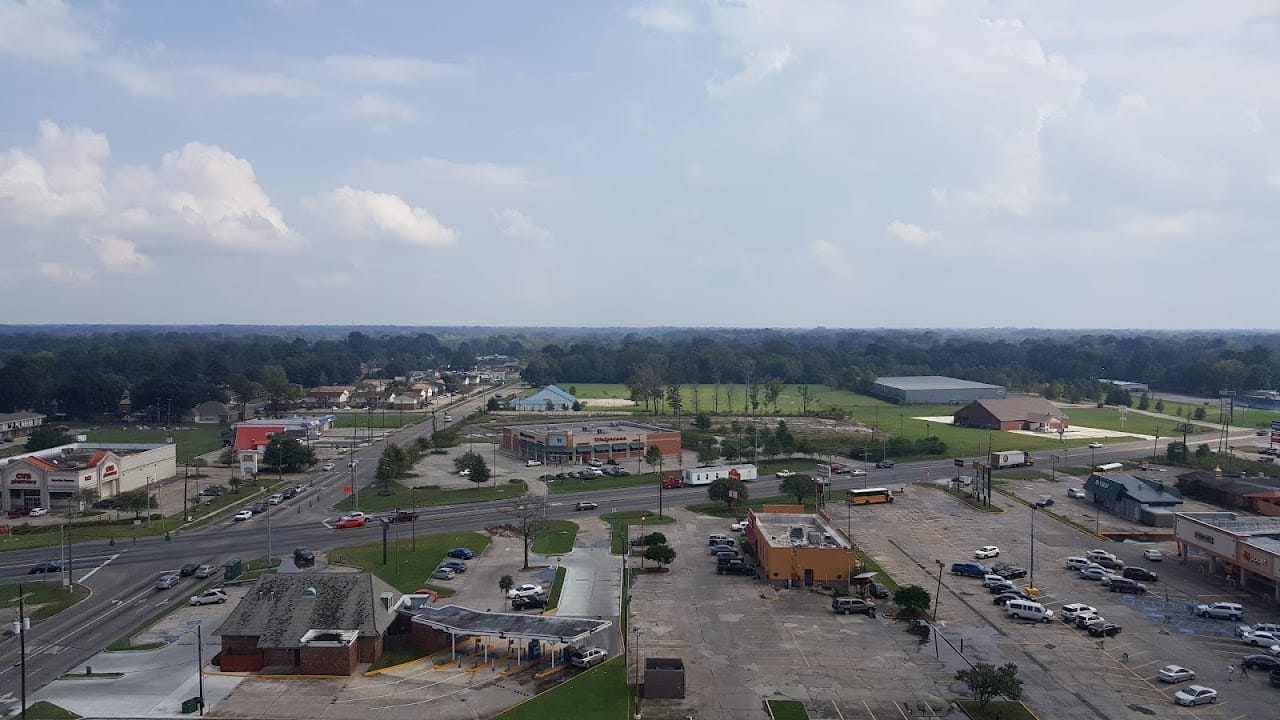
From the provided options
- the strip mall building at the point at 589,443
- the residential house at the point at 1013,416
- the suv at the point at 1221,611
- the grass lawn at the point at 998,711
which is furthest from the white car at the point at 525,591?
the residential house at the point at 1013,416

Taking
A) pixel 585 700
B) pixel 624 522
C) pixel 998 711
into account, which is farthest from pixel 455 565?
pixel 998 711

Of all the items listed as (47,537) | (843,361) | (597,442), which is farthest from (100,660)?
(843,361)

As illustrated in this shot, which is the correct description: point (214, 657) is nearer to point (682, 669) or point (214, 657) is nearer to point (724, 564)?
point (682, 669)

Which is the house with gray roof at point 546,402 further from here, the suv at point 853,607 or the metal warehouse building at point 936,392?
the suv at point 853,607

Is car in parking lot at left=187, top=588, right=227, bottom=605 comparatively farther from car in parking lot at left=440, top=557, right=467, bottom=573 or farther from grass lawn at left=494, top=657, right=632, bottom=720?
grass lawn at left=494, top=657, right=632, bottom=720

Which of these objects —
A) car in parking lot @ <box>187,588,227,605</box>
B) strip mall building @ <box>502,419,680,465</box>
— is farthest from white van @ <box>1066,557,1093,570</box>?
car in parking lot @ <box>187,588,227,605</box>
